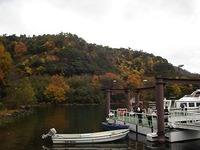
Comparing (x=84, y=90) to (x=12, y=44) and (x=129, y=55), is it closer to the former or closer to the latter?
(x=12, y=44)

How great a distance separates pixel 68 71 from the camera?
128375 millimetres

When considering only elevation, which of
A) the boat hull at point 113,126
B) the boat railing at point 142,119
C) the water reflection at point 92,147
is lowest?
the water reflection at point 92,147

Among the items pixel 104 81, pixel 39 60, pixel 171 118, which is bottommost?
pixel 171 118

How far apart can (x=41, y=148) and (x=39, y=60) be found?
345 feet

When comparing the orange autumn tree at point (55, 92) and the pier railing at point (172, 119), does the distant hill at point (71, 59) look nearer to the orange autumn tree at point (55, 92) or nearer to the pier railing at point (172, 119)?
the orange autumn tree at point (55, 92)

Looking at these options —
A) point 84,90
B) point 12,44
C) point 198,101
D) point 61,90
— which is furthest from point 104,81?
point 198,101

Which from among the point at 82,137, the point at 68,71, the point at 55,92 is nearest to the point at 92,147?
the point at 82,137

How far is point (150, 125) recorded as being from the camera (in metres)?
26.9

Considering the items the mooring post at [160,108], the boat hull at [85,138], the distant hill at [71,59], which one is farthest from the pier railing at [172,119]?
the distant hill at [71,59]

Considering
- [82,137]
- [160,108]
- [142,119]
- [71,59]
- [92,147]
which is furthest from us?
[71,59]

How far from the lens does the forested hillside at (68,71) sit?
60.3m

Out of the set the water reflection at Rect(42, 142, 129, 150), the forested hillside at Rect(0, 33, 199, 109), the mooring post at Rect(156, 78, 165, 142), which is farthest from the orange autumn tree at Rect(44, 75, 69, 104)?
the mooring post at Rect(156, 78, 165, 142)

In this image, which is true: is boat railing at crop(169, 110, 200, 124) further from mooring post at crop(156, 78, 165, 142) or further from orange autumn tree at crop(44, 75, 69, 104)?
orange autumn tree at crop(44, 75, 69, 104)

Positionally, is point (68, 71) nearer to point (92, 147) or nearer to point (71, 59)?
point (71, 59)
